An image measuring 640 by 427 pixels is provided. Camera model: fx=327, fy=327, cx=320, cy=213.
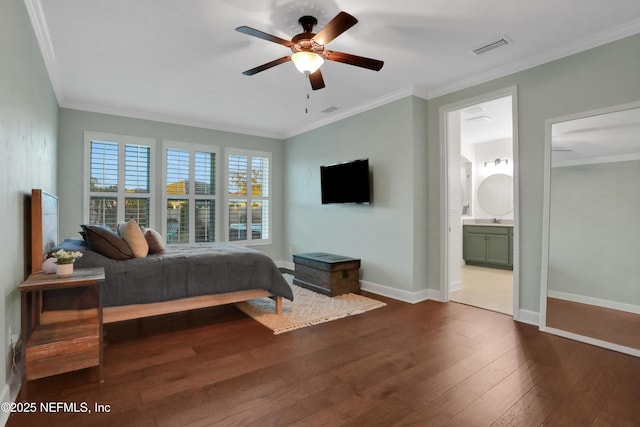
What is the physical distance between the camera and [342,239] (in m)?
5.12

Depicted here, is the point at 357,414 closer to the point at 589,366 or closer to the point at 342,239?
the point at 589,366

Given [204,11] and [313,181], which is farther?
[313,181]

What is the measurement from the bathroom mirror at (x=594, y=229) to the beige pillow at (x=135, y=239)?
376 cm

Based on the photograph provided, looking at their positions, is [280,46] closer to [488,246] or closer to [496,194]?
[488,246]

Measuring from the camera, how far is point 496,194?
6926 mm

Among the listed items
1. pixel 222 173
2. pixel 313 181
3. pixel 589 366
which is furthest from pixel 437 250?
pixel 222 173

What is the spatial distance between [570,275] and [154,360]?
3.71 metres

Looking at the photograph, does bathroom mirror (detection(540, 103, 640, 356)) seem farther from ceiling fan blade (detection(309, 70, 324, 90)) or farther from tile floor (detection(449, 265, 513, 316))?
ceiling fan blade (detection(309, 70, 324, 90))

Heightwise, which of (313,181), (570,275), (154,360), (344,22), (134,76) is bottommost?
(154,360)

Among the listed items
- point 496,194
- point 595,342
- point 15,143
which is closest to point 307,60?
point 15,143

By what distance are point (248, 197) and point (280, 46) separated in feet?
11.5

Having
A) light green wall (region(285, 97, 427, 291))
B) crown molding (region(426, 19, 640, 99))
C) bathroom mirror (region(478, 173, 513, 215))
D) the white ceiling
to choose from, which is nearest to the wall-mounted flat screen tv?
light green wall (region(285, 97, 427, 291))

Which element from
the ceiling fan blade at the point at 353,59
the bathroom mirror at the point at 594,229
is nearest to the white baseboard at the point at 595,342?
the bathroom mirror at the point at 594,229

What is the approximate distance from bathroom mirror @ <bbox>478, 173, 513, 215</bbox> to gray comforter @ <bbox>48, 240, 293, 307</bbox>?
545cm
